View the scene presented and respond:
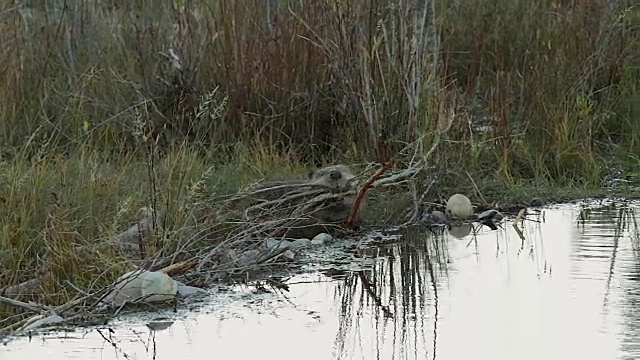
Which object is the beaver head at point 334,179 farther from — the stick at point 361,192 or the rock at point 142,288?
the rock at point 142,288

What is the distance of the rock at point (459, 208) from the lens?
6844 millimetres

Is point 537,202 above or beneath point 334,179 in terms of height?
beneath

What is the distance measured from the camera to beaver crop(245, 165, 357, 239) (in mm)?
6348

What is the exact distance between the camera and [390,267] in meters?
5.76

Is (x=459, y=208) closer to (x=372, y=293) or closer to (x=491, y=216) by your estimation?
(x=491, y=216)

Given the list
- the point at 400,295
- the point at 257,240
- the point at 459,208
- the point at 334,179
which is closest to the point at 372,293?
the point at 400,295

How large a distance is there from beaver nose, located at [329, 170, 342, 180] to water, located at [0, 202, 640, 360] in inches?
21.0

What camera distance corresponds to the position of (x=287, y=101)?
800 centimetres

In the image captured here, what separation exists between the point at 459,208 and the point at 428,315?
6.57ft

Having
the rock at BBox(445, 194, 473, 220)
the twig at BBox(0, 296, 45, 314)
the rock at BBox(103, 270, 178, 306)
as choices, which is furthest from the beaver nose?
the twig at BBox(0, 296, 45, 314)

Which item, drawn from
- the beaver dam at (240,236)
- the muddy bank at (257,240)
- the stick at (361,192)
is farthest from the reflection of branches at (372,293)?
the stick at (361,192)

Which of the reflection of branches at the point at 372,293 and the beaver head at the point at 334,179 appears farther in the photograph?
the beaver head at the point at 334,179

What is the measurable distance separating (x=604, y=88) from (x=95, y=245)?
4.72m

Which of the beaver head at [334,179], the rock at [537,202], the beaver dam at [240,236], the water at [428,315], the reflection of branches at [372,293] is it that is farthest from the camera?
the rock at [537,202]
